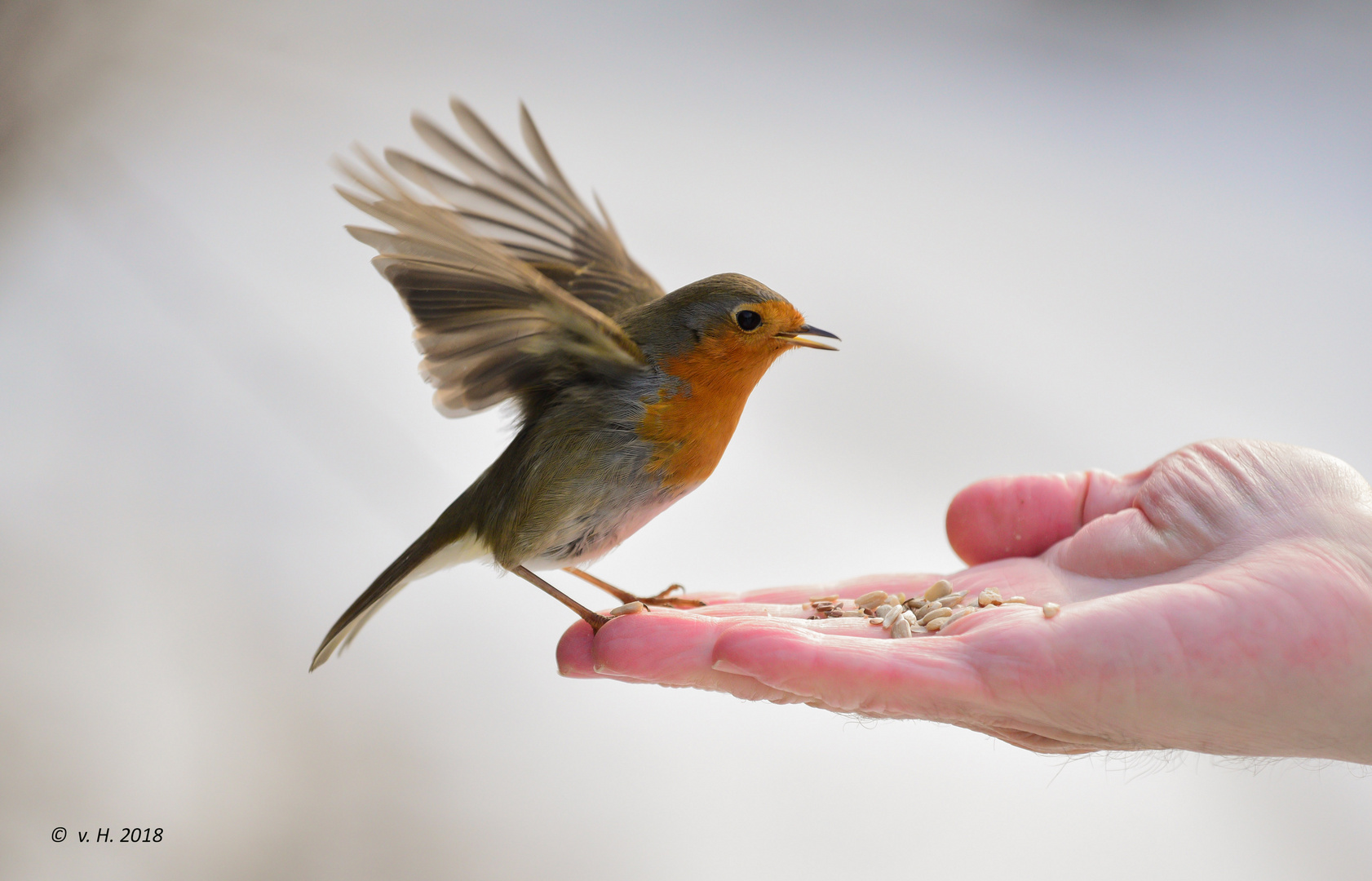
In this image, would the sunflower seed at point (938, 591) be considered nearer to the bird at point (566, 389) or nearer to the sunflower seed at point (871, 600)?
the sunflower seed at point (871, 600)

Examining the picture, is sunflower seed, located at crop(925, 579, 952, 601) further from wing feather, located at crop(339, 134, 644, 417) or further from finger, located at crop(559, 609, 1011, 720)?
wing feather, located at crop(339, 134, 644, 417)

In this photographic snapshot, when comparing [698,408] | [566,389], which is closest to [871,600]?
[698,408]

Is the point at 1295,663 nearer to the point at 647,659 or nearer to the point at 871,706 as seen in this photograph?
the point at 871,706

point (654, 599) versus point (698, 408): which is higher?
point (698, 408)

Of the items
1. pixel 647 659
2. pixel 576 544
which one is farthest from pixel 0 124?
pixel 647 659

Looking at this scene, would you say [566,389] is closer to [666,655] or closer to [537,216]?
[666,655]

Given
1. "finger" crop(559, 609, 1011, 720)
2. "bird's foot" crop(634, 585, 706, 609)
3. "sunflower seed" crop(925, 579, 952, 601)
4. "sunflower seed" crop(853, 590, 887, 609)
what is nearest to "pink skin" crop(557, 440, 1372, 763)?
"finger" crop(559, 609, 1011, 720)

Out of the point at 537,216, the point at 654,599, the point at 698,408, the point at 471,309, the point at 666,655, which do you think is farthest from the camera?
the point at 537,216
